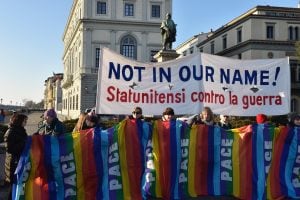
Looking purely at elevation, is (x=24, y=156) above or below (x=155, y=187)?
above

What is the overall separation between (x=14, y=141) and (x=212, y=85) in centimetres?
389

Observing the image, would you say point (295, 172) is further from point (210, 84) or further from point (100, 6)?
point (100, 6)

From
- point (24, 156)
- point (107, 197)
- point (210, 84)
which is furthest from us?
point (210, 84)

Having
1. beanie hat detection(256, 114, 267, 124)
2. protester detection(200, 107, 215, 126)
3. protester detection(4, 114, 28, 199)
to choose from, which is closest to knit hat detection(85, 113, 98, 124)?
protester detection(4, 114, 28, 199)

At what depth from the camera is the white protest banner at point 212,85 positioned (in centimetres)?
868

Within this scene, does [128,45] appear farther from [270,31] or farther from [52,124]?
[52,124]

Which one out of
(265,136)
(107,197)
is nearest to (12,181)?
(107,197)

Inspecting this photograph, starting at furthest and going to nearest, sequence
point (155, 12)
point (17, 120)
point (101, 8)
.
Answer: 1. point (155, 12)
2. point (101, 8)
3. point (17, 120)

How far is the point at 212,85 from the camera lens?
8.79 meters

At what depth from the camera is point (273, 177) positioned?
7.89m

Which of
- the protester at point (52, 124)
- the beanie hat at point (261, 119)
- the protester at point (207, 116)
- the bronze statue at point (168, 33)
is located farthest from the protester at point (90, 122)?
the bronze statue at point (168, 33)

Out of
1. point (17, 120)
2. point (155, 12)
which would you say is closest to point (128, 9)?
point (155, 12)

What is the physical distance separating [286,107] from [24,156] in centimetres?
501

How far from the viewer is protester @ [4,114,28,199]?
6719 millimetres
